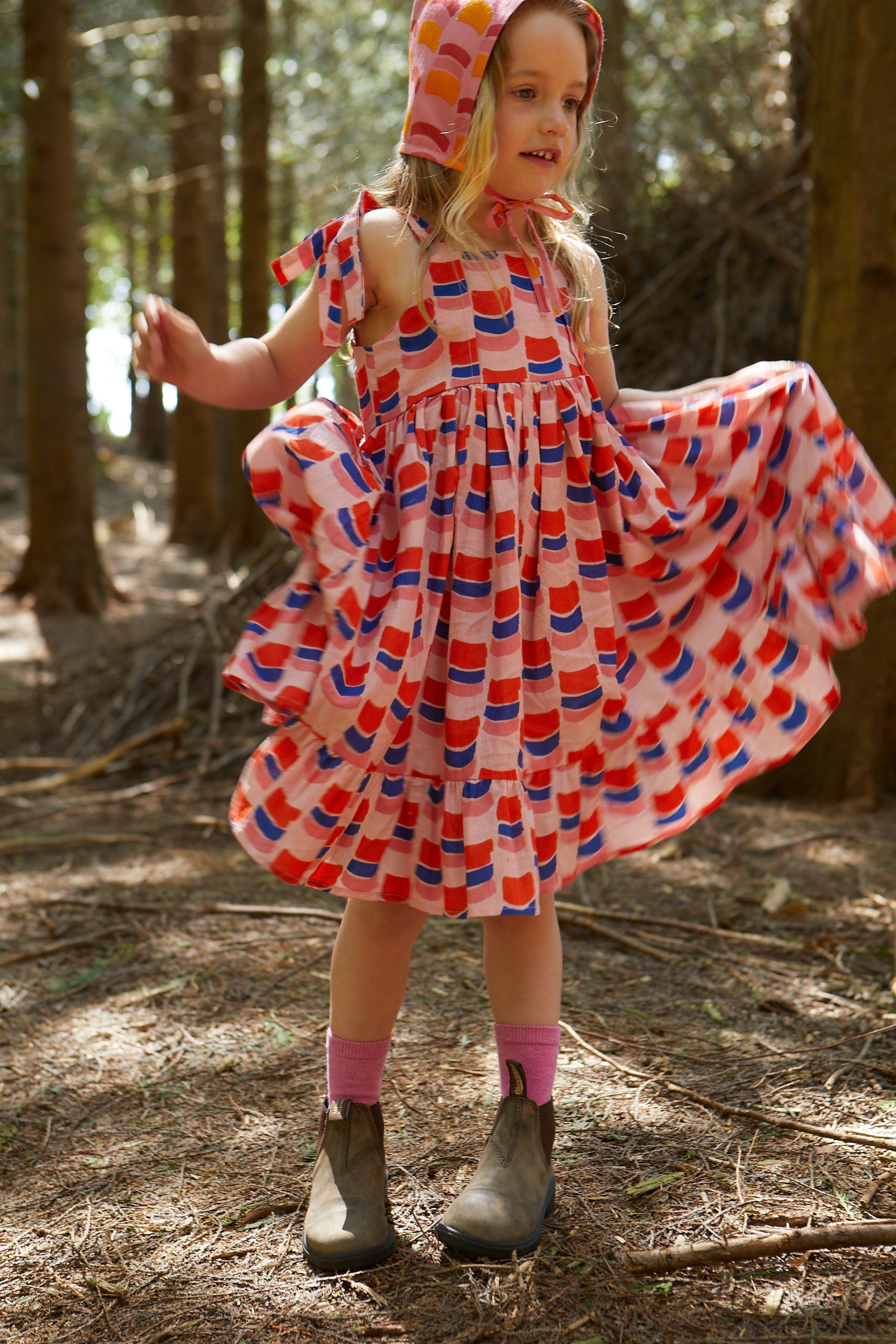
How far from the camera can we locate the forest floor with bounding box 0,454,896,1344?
142cm

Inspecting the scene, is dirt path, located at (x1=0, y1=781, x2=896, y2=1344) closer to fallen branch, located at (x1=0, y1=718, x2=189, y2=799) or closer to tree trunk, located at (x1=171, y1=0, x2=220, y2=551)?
fallen branch, located at (x1=0, y1=718, x2=189, y2=799)

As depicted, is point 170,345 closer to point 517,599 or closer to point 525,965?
point 517,599

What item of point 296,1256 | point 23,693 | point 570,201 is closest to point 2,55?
point 23,693

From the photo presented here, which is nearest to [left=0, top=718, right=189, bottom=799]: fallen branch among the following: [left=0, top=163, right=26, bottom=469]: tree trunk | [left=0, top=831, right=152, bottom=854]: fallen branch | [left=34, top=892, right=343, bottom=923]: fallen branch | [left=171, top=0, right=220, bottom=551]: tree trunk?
[left=0, top=831, right=152, bottom=854]: fallen branch

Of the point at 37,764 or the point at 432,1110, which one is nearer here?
the point at 432,1110

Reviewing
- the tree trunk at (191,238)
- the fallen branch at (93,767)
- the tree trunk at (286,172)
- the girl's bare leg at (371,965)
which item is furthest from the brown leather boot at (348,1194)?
the tree trunk at (286,172)

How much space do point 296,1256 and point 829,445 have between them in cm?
136

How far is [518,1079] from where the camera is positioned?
1613mm

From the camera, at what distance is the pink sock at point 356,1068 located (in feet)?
5.38

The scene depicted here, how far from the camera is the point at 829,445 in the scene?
1.67 meters

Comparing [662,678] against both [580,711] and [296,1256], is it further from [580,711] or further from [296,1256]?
[296,1256]

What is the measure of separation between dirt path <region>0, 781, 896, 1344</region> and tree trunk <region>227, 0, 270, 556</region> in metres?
5.32

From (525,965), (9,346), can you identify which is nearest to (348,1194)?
(525,965)

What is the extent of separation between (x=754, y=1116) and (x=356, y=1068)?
2.13 feet
